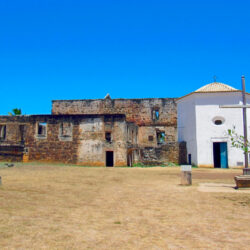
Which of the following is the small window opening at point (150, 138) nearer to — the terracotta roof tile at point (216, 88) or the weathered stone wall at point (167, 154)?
the weathered stone wall at point (167, 154)

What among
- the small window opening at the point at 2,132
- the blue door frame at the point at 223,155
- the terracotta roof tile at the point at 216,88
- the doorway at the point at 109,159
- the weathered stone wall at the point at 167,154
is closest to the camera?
the blue door frame at the point at 223,155

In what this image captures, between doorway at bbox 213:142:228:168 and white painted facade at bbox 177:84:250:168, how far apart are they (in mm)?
293

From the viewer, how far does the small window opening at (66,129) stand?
2323cm

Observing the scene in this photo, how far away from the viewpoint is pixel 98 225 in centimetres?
463

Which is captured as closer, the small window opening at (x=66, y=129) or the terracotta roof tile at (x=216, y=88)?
the terracotta roof tile at (x=216, y=88)

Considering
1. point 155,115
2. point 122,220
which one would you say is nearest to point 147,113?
point 155,115

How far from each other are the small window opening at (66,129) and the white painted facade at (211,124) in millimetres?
10117

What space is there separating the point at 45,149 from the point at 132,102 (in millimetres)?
12953

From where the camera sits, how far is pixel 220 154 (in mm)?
21438

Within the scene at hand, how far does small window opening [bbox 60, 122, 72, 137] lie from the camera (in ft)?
76.2

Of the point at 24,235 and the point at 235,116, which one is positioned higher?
the point at 235,116

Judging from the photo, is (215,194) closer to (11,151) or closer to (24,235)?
(24,235)

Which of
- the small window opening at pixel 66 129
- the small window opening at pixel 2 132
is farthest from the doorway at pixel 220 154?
the small window opening at pixel 2 132

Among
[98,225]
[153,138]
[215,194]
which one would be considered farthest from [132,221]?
[153,138]
